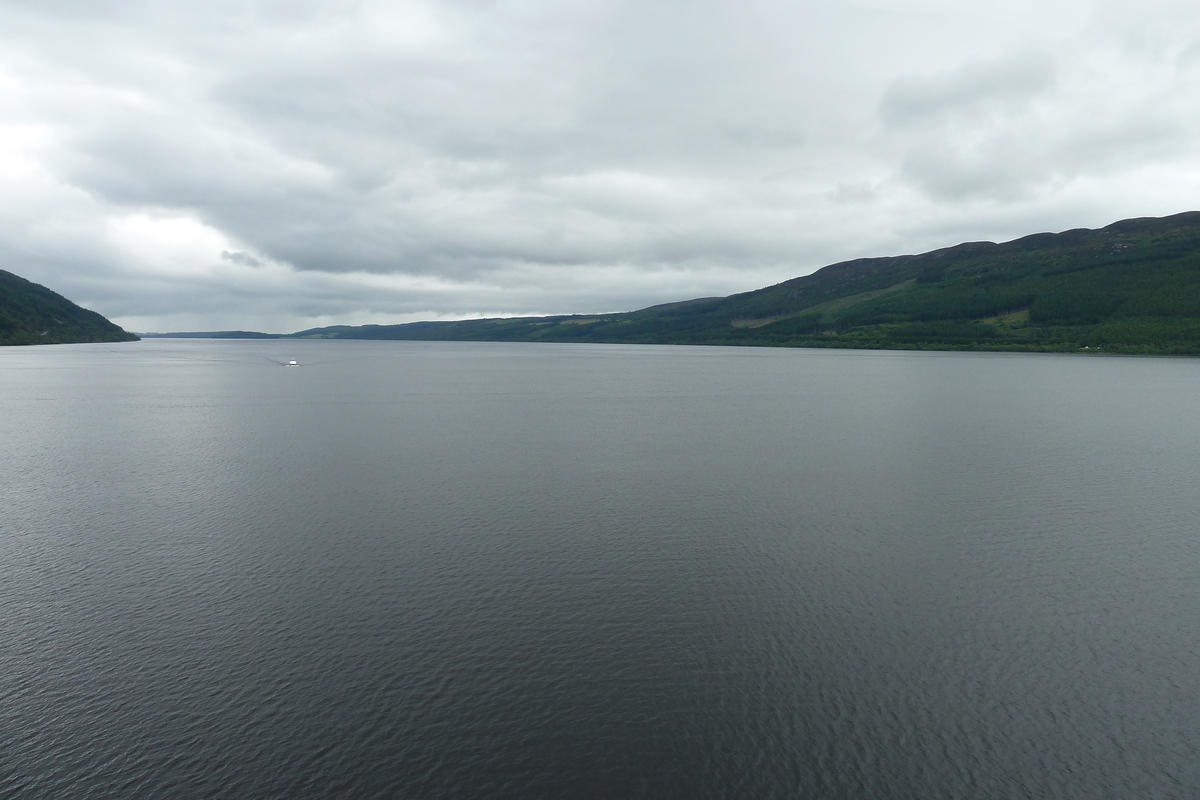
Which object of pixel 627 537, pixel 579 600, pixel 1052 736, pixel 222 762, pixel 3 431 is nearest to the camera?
pixel 222 762

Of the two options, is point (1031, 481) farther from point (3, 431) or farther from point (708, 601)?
point (3, 431)

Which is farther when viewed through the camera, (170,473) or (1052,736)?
(170,473)

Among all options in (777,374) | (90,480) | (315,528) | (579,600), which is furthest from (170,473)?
(777,374)

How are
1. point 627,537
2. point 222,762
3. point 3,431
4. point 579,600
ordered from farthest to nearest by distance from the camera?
1. point 3,431
2. point 627,537
3. point 579,600
4. point 222,762

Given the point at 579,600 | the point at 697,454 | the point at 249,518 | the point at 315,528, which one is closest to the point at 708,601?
the point at 579,600

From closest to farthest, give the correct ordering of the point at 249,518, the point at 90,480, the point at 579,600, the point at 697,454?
the point at 579,600
the point at 249,518
the point at 90,480
the point at 697,454

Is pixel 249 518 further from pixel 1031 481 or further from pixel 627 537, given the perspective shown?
pixel 1031 481
